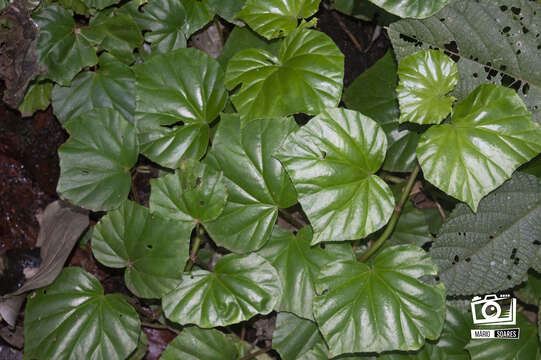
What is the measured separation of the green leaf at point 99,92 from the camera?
5.94 feet

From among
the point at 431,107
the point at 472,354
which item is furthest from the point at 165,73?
the point at 472,354

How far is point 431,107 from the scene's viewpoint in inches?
57.3

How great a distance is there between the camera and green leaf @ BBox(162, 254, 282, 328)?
5.06 ft

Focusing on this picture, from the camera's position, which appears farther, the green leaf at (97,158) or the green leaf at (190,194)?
the green leaf at (97,158)

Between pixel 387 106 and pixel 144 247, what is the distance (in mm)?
982

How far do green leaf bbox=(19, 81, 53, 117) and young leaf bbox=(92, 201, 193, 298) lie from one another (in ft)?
2.01

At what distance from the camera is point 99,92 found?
181 cm

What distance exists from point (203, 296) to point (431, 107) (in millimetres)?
926

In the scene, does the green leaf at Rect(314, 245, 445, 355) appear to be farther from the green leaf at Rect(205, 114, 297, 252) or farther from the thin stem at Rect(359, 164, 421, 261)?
the green leaf at Rect(205, 114, 297, 252)

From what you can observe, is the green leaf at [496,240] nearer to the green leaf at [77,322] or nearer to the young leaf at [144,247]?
the young leaf at [144,247]

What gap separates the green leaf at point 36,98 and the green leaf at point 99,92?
107mm

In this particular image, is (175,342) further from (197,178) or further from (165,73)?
(165,73)

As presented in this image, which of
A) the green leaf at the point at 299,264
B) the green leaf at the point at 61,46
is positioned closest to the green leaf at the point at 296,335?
the green leaf at the point at 299,264

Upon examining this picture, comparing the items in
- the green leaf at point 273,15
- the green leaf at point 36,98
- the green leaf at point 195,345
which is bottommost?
the green leaf at point 195,345
